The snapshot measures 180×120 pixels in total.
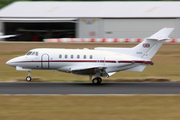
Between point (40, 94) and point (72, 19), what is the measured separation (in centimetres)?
3751

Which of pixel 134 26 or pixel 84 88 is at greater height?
pixel 134 26

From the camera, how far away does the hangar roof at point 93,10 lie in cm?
5353

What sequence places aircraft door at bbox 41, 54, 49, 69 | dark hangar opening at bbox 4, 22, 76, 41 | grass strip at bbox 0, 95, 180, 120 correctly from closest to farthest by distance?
1. grass strip at bbox 0, 95, 180, 120
2. aircraft door at bbox 41, 54, 49, 69
3. dark hangar opening at bbox 4, 22, 76, 41

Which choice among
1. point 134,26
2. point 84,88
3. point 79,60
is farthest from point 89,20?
point 84,88

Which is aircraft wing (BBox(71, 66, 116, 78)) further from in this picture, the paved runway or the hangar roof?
the hangar roof

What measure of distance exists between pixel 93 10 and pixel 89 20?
11.4 ft

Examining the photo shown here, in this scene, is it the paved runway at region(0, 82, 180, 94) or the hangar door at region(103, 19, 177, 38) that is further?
the hangar door at region(103, 19, 177, 38)

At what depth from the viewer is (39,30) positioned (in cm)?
5603

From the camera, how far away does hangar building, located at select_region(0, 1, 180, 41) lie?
52.5 metres

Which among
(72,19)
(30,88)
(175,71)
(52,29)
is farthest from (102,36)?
(30,88)

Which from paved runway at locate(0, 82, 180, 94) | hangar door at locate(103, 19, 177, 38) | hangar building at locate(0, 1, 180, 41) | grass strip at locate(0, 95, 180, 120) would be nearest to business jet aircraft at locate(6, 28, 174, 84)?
paved runway at locate(0, 82, 180, 94)

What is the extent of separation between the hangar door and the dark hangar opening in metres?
7.31

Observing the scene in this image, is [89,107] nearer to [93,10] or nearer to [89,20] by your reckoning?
[89,20]

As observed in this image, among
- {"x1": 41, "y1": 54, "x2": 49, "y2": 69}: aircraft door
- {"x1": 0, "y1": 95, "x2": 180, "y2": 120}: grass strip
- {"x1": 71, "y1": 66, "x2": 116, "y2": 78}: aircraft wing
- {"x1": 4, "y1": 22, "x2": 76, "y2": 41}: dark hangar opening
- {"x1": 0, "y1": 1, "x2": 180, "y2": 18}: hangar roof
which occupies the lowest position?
{"x1": 0, "y1": 95, "x2": 180, "y2": 120}: grass strip
